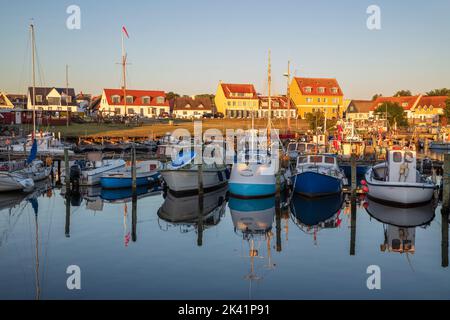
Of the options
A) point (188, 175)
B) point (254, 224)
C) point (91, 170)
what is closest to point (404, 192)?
point (254, 224)

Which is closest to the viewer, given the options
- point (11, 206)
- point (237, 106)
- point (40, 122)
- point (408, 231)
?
point (408, 231)

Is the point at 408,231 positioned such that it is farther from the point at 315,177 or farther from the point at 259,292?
the point at 259,292

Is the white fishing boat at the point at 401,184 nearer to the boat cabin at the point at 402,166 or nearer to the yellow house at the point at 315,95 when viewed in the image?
the boat cabin at the point at 402,166

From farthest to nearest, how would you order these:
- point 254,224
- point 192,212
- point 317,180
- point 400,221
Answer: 1. point 317,180
2. point 192,212
3. point 400,221
4. point 254,224

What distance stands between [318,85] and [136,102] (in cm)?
3790

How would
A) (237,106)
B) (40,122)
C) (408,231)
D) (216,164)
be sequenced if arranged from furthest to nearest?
(237,106) < (40,122) < (216,164) < (408,231)

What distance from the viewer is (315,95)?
356ft

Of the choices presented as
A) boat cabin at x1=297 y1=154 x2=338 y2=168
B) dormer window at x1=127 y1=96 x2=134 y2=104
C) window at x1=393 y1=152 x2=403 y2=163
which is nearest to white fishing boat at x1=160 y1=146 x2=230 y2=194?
boat cabin at x1=297 y1=154 x2=338 y2=168

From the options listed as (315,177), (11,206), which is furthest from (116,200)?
(315,177)

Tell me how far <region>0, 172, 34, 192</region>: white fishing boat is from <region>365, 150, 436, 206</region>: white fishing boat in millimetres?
20356

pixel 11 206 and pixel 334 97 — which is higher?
pixel 334 97

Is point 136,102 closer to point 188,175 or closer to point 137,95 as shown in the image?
point 137,95

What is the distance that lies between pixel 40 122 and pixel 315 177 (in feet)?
172

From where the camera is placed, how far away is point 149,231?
23.4m
